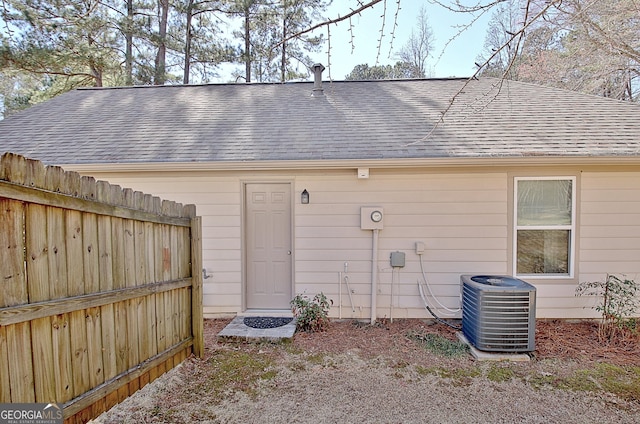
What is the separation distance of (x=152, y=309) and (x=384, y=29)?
9.99 ft

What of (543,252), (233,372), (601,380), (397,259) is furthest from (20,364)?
(543,252)

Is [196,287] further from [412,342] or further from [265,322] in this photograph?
[412,342]

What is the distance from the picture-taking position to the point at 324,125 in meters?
5.66

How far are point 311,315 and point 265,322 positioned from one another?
0.74m

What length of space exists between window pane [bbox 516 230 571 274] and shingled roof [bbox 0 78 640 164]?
1.23m

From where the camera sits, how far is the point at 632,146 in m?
4.57

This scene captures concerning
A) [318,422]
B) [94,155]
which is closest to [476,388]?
[318,422]

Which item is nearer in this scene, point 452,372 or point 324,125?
point 452,372

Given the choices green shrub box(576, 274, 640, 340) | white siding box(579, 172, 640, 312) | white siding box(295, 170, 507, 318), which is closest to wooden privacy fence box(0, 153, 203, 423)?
white siding box(295, 170, 507, 318)

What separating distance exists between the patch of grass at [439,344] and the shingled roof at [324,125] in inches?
99.9

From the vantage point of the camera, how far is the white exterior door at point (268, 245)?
16.6 ft

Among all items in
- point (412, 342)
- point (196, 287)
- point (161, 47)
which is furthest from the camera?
point (161, 47)

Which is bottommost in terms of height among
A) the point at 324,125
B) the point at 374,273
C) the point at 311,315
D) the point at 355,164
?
the point at 311,315

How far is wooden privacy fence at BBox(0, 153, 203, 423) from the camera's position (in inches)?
66.7
